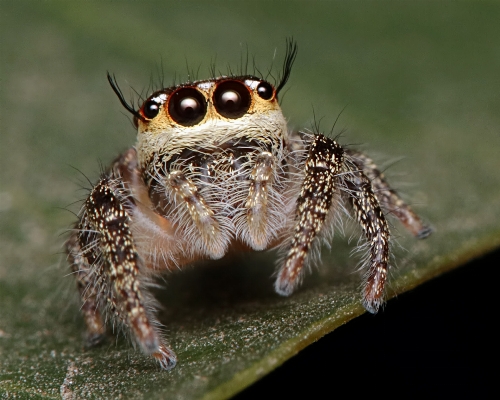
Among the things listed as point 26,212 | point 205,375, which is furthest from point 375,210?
point 26,212

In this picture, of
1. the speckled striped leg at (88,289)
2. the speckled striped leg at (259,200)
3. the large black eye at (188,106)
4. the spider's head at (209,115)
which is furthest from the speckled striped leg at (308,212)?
the speckled striped leg at (88,289)

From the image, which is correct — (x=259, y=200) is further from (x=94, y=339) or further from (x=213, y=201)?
(x=94, y=339)

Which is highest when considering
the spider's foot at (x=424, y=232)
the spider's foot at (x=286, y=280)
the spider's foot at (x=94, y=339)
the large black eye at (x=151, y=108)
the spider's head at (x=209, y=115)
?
the large black eye at (x=151, y=108)

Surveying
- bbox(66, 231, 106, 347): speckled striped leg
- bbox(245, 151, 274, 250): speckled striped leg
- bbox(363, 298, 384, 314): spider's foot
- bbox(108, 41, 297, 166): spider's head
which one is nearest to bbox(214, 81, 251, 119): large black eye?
bbox(108, 41, 297, 166): spider's head

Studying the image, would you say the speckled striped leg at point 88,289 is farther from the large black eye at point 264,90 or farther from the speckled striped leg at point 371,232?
the speckled striped leg at point 371,232

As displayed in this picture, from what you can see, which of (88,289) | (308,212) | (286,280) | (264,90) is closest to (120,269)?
(88,289)

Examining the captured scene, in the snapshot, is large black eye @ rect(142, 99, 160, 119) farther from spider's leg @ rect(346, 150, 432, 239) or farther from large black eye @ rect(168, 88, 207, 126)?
spider's leg @ rect(346, 150, 432, 239)

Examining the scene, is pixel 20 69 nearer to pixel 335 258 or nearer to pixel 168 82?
pixel 168 82
